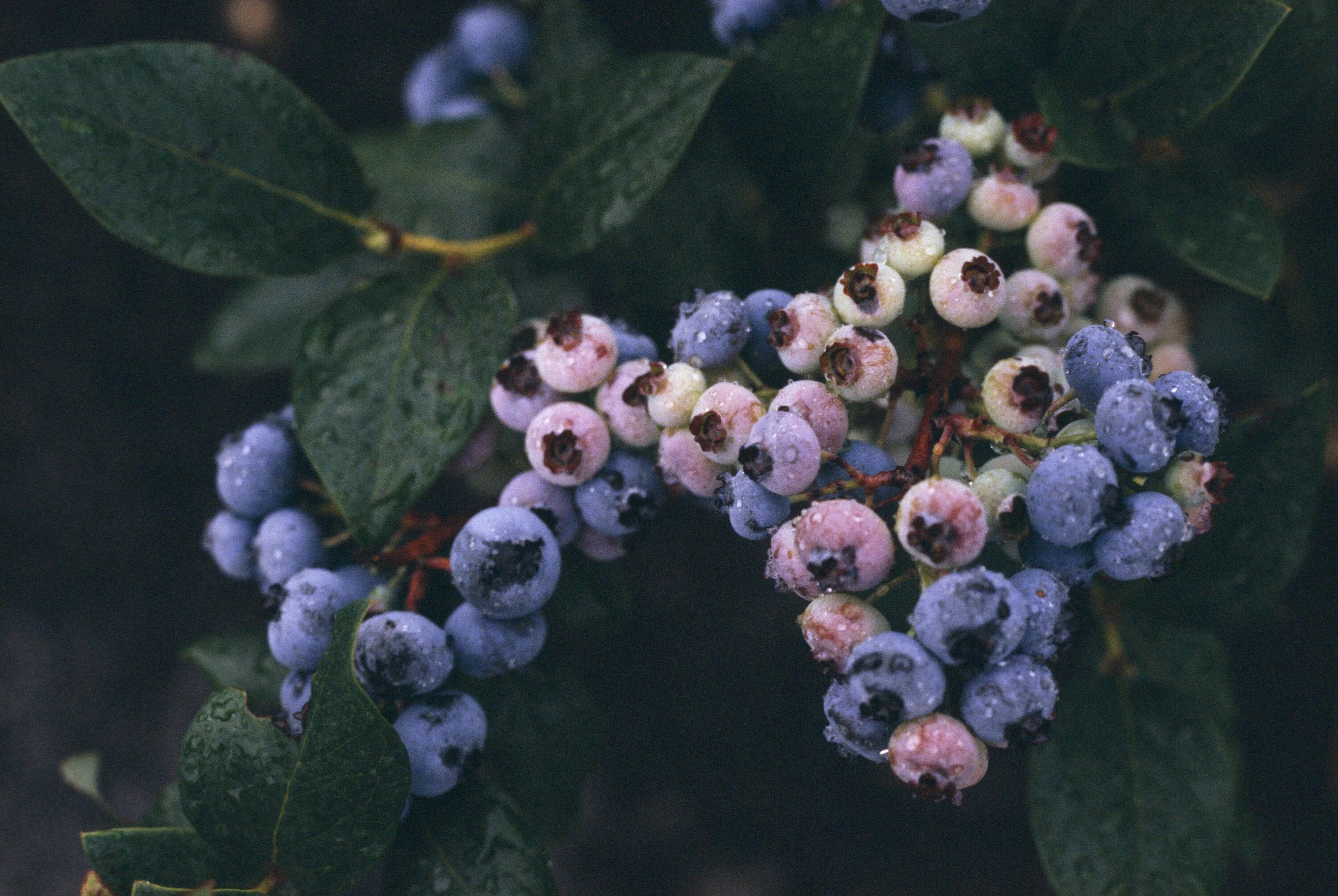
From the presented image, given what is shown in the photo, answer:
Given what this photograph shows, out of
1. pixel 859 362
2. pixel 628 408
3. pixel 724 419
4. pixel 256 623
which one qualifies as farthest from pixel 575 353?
pixel 256 623

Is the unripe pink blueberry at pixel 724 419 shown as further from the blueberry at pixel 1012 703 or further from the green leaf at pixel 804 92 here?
the green leaf at pixel 804 92

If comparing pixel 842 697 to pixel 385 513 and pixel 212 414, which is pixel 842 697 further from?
pixel 212 414

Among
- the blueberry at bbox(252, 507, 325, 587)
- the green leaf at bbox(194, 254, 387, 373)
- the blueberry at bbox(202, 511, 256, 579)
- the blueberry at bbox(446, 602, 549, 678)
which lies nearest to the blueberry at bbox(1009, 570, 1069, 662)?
the blueberry at bbox(446, 602, 549, 678)

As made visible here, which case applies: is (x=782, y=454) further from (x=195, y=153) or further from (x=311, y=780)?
(x=195, y=153)

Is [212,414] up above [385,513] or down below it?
below

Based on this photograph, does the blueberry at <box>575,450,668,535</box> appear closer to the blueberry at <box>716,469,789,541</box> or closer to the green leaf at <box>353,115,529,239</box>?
the blueberry at <box>716,469,789,541</box>

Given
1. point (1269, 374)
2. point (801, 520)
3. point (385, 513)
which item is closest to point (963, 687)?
point (801, 520)

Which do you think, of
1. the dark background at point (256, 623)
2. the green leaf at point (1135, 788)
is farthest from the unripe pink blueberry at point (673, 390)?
the dark background at point (256, 623)
